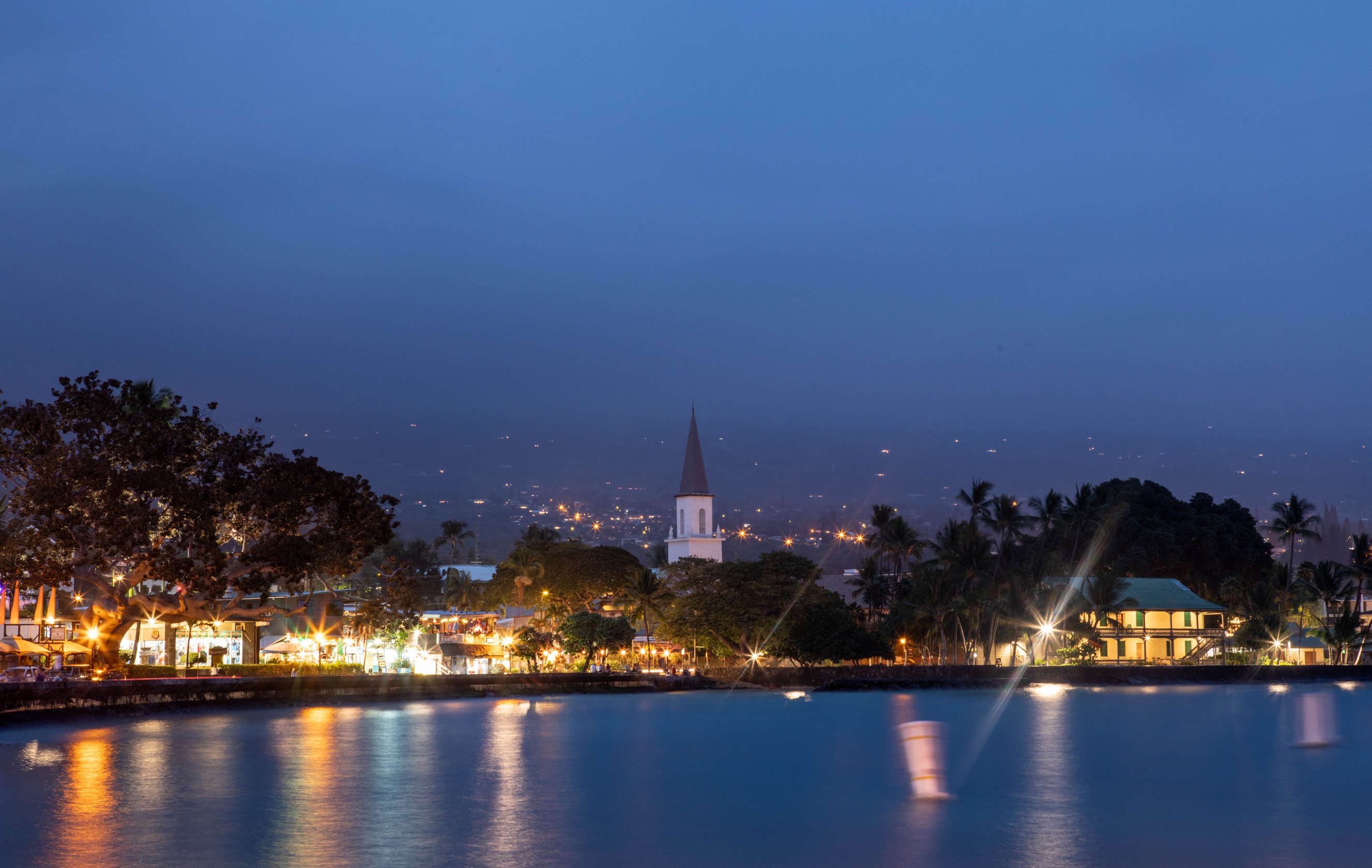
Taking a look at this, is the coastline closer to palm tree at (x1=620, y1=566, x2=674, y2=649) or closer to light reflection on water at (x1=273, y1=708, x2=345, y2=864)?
light reflection on water at (x1=273, y1=708, x2=345, y2=864)

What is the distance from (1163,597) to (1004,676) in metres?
17.7

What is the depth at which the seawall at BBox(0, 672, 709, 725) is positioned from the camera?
39.1 metres

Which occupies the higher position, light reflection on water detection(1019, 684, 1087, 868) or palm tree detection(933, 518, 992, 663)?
palm tree detection(933, 518, 992, 663)

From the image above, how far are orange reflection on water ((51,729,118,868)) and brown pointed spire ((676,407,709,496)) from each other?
391ft

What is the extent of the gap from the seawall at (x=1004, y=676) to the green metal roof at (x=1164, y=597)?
604 cm

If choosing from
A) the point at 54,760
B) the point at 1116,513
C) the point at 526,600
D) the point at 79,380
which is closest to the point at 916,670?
the point at 1116,513

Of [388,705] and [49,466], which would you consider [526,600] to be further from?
[49,466]

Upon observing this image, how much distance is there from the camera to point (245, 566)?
46.1 meters

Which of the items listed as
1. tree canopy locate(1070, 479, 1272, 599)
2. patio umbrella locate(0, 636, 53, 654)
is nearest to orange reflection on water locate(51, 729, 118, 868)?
patio umbrella locate(0, 636, 53, 654)

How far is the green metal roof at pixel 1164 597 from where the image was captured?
9494 cm

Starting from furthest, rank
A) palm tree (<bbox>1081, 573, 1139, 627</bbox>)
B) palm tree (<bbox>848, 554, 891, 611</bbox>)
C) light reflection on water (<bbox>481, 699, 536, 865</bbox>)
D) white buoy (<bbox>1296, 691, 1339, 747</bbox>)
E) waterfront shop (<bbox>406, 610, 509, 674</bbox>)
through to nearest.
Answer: palm tree (<bbox>848, 554, 891, 611</bbox>) → palm tree (<bbox>1081, 573, 1139, 627</bbox>) → waterfront shop (<bbox>406, 610, 509, 674</bbox>) → white buoy (<bbox>1296, 691, 1339, 747</bbox>) → light reflection on water (<bbox>481, 699, 536, 865</bbox>)

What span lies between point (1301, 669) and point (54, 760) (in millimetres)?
84084

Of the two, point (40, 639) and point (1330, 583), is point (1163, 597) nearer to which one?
point (1330, 583)

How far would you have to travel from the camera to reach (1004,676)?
281 feet
